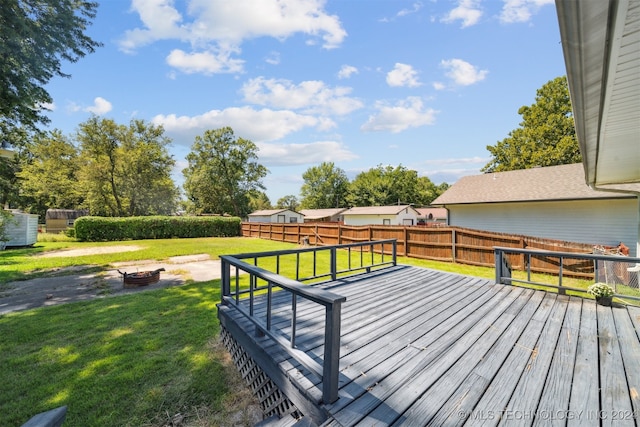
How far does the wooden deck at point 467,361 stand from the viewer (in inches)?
66.8

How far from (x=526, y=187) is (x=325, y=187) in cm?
4073

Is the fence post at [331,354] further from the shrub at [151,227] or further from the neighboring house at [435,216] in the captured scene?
the neighboring house at [435,216]

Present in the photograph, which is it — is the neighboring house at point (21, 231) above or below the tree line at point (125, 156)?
below

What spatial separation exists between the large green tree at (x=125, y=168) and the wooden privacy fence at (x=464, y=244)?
20727mm

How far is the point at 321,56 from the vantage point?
9.15 metres

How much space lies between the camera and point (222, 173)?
3734 cm

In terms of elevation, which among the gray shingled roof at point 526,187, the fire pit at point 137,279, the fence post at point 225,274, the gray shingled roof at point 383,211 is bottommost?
the fire pit at point 137,279

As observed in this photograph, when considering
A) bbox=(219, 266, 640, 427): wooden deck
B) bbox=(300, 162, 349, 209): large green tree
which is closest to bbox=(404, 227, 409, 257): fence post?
bbox=(219, 266, 640, 427): wooden deck

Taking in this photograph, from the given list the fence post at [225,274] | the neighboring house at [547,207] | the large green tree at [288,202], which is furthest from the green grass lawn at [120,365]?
the large green tree at [288,202]

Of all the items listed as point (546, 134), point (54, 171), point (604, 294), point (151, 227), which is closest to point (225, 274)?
point (604, 294)

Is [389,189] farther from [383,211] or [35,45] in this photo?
[35,45]

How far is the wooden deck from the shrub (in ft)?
59.5

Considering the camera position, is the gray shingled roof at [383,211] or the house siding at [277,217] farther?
the house siding at [277,217]

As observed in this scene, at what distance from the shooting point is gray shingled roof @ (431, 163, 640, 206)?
404 inches
